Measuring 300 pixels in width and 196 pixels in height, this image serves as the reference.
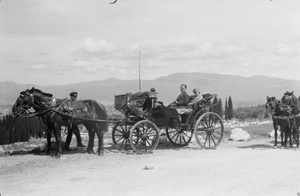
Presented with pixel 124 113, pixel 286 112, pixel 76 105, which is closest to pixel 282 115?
pixel 286 112

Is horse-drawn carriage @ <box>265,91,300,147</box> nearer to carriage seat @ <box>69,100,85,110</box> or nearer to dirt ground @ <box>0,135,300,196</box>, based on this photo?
dirt ground @ <box>0,135,300,196</box>

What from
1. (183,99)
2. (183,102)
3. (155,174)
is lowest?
(155,174)

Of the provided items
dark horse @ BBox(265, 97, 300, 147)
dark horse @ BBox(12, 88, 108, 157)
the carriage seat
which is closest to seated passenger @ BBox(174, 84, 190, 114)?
dark horse @ BBox(12, 88, 108, 157)

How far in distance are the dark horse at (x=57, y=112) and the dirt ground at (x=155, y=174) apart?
3.19 feet

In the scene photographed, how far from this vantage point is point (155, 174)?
9.56 meters

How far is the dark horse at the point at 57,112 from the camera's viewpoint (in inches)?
481

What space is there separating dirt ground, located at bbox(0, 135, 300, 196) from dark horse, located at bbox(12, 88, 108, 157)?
0.97m

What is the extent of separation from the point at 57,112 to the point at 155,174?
4740 mm

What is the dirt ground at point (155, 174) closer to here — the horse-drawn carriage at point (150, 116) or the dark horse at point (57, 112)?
the horse-drawn carriage at point (150, 116)

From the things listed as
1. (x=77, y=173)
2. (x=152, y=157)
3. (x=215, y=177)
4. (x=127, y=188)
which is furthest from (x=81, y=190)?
(x=152, y=157)

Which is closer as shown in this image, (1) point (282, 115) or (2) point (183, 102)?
(2) point (183, 102)

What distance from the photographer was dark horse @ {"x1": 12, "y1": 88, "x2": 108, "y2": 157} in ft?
40.1

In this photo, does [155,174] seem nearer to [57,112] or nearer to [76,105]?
[57,112]

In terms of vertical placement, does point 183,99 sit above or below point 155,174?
above
